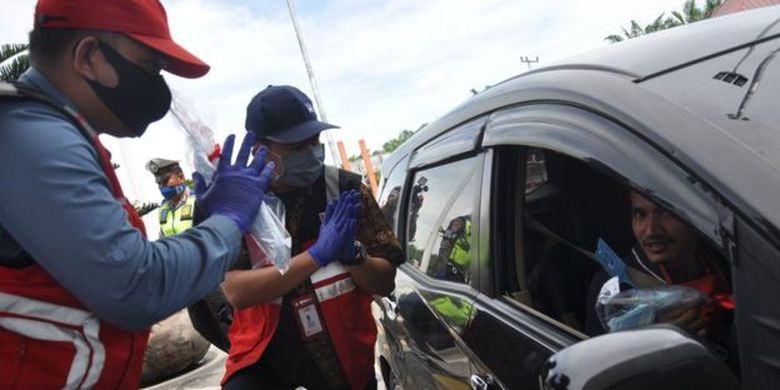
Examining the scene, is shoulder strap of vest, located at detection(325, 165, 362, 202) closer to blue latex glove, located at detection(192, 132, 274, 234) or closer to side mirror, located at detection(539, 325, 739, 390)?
blue latex glove, located at detection(192, 132, 274, 234)

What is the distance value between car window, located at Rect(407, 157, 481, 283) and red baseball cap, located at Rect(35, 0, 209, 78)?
38.8 inches

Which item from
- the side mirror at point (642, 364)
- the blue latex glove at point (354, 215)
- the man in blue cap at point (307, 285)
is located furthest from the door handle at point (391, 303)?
the side mirror at point (642, 364)

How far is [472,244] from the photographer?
6.55ft

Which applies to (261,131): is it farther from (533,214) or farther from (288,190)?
(533,214)

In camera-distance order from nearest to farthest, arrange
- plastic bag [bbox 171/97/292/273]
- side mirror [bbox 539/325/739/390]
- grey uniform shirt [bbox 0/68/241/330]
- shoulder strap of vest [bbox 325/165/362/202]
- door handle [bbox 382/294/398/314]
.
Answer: side mirror [bbox 539/325/739/390], grey uniform shirt [bbox 0/68/241/330], plastic bag [bbox 171/97/292/273], shoulder strap of vest [bbox 325/165/362/202], door handle [bbox 382/294/398/314]

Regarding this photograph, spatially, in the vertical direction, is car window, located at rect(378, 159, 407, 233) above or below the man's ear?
below

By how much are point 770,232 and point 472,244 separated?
1122 mm

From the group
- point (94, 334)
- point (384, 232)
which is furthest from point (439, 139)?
point (94, 334)

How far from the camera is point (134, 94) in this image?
4.71 ft

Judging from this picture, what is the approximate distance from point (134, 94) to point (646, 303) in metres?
1.19

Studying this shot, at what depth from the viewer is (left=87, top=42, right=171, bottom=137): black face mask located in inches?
54.1

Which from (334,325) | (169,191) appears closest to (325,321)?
(334,325)

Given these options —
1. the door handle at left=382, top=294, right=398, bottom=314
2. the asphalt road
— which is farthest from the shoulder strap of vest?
the asphalt road

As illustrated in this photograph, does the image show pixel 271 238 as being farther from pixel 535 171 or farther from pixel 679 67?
pixel 679 67
